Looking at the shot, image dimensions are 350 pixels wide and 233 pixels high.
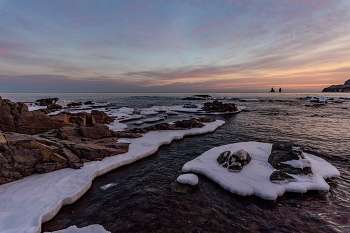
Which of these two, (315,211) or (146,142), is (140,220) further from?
(146,142)

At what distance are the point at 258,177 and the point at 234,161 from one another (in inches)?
74.8

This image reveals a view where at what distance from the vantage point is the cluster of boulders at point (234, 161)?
11594 mm

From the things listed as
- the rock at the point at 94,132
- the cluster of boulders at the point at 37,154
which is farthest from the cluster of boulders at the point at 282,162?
the rock at the point at 94,132

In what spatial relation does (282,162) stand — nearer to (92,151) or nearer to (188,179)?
(188,179)

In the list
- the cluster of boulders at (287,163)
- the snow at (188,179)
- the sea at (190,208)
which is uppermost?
the cluster of boulders at (287,163)

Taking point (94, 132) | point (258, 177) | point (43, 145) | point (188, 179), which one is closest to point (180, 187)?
point (188, 179)

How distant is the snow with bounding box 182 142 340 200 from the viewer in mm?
9555

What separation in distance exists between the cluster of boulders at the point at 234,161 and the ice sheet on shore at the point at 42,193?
7482mm

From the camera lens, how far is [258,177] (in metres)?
10.6

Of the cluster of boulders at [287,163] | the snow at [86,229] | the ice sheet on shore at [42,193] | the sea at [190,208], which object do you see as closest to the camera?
the snow at [86,229]

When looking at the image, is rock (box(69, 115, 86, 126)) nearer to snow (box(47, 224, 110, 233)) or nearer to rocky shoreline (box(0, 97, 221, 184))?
rocky shoreline (box(0, 97, 221, 184))

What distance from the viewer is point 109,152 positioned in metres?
14.3

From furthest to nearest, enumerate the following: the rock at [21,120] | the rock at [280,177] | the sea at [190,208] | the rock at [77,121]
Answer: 1. the rock at [77,121]
2. the rock at [21,120]
3. the rock at [280,177]
4. the sea at [190,208]

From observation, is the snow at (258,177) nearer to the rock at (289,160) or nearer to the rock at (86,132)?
the rock at (289,160)
